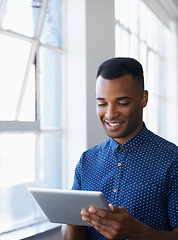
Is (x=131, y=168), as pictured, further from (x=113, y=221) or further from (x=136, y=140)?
(x=113, y=221)

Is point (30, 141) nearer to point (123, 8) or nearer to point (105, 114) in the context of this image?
point (105, 114)

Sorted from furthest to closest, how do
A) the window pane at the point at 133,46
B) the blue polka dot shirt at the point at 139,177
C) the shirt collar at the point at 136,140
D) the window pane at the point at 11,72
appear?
the window pane at the point at 133,46 < the window pane at the point at 11,72 < the shirt collar at the point at 136,140 < the blue polka dot shirt at the point at 139,177

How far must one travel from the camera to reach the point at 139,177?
54.6 inches

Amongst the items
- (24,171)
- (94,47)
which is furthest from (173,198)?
(94,47)

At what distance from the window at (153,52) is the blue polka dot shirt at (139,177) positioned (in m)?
2.08

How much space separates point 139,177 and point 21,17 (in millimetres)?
1398

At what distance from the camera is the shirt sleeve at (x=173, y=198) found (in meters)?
1.29

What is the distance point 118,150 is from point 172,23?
183 inches

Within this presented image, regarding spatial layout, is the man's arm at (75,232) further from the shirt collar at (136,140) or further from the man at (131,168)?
the shirt collar at (136,140)

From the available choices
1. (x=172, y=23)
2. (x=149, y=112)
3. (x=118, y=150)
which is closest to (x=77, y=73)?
(x=118, y=150)

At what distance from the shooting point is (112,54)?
299 cm

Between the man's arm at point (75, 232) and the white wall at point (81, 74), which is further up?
the white wall at point (81, 74)

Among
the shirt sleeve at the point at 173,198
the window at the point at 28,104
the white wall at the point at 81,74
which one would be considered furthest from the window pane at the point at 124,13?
the shirt sleeve at the point at 173,198

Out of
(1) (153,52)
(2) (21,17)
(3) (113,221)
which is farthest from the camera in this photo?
(1) (153,52)
